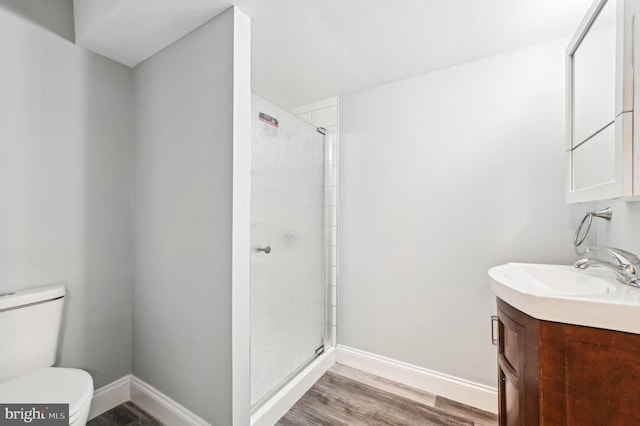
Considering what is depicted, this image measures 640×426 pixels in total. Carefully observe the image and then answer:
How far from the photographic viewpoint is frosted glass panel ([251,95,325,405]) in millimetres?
1507

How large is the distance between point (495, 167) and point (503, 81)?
0.52 m

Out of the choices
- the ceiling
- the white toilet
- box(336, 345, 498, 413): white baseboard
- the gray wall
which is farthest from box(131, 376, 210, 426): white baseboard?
the ceiling

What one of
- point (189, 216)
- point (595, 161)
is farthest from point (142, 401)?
point (595, 161)

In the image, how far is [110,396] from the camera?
1.60 m

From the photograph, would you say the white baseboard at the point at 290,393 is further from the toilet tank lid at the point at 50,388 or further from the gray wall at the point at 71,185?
the gray wall at the point at 71,185

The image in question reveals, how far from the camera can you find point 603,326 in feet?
2.37

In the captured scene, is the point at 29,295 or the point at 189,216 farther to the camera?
the point at 189,216

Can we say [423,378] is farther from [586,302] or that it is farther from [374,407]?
[586,302]

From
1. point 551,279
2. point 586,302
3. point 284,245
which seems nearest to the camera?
point 586,302

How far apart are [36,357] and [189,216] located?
968mm

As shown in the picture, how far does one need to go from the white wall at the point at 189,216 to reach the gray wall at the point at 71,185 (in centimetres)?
11

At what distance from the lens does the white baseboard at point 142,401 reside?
1402mm

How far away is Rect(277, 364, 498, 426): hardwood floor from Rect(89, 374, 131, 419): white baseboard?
103cm

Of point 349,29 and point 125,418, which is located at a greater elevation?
point 349,29
